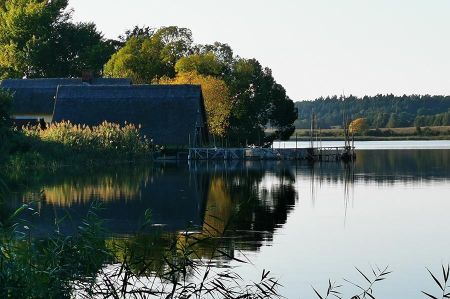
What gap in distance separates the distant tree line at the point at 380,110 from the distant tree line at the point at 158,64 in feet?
242

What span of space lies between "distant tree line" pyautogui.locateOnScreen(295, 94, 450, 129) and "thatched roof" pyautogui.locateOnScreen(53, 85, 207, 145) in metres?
84.9

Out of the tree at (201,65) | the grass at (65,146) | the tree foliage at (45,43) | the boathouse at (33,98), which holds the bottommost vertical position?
the grass at (65,146)

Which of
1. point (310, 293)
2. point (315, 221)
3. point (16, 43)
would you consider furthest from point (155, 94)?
point (310, 293)

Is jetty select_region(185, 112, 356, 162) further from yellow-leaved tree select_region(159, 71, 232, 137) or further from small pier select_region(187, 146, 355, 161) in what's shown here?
yellow-leaved tree select_region(159, 71, 232, 137)

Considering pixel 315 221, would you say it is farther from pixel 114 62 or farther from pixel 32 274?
pixel 114 62

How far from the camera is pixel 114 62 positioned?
64.9 meters

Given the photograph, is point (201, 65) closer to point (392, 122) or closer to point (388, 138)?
point (388, 138)

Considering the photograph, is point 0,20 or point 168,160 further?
point 0,20

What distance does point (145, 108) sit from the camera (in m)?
55.7

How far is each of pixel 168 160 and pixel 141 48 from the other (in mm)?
14674

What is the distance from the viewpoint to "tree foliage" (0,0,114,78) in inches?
2655

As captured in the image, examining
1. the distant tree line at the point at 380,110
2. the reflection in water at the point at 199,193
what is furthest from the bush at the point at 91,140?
the distant tree line at the point at 380,110

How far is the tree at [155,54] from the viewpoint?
6228 centimetres

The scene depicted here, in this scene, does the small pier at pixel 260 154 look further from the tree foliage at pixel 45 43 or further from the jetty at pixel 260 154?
the tree foliage at pixel 45 43
